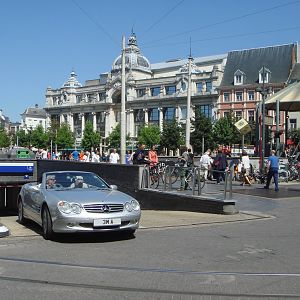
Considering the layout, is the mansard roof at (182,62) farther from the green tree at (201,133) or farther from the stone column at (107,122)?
the green tree at (201,133)

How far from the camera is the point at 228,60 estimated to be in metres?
110

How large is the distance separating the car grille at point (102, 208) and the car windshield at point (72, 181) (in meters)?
1.55

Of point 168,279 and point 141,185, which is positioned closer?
point 168,279

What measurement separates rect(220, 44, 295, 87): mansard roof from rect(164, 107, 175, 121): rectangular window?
16539 mm

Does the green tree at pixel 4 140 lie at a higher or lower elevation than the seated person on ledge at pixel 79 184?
higher

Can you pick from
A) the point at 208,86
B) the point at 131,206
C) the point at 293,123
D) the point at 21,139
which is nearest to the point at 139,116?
the point at 208,86

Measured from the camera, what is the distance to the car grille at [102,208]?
9805mm

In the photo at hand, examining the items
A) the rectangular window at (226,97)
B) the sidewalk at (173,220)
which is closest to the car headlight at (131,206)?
the sidewalk at (173,220)

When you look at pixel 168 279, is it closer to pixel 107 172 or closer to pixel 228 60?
pixel 107 172

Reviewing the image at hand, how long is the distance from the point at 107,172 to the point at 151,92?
10826 centimetres

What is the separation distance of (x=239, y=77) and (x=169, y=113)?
23.6 m

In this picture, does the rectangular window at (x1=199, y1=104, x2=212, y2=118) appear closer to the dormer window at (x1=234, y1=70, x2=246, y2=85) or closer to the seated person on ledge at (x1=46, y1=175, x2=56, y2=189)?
the dormer window at (x1=234, y1=70, x2=246, y2=85)

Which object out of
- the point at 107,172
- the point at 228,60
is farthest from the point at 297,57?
the point at 107,172

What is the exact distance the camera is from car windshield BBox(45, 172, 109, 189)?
11.3 m
